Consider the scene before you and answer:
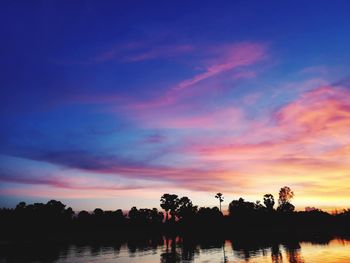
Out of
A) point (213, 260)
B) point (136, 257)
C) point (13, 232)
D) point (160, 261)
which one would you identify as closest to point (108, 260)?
point (136, 257)

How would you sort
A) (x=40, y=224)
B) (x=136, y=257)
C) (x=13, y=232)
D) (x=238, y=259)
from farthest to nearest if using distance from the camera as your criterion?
(x=40, y=224) → (x=13, y=232) → (x=136, y=257) → (x=238, y=259)

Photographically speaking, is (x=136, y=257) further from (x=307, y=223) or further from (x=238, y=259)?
(x=307, y=223)

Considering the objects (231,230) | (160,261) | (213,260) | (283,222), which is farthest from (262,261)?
(283,222)

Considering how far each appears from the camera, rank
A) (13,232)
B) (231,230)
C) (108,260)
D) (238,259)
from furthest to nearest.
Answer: (231,230), (13,232), (108,260), (238,259)

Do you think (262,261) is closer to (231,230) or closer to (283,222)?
(231,230)

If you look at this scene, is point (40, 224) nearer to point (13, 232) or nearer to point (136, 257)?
point (13, 232)

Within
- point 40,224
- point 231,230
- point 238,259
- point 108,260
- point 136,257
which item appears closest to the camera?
point 238,259

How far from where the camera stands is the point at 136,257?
76688mm

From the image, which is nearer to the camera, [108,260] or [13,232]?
[108,260]

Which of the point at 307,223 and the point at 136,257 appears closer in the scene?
the point at 136,257

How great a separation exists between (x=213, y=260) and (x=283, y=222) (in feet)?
442

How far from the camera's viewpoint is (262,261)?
60188 millimetres

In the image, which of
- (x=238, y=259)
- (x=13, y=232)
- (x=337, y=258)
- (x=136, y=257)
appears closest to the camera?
(x=337, y=258)

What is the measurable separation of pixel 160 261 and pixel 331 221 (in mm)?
156283
